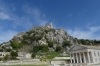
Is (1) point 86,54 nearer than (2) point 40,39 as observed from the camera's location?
Yes

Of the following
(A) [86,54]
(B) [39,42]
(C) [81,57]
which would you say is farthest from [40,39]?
(A) [86,54]

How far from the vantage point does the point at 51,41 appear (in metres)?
84.7

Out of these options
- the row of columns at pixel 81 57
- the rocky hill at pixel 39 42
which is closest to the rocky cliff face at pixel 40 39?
the rocky hill at pixel 39 42

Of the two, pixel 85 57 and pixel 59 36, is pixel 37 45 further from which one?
pixel 85 57

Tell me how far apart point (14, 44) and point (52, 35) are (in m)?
26.0

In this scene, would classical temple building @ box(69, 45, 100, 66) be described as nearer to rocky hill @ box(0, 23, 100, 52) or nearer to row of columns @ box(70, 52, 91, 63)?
row of columns @ box(70, 52, 91, 63)

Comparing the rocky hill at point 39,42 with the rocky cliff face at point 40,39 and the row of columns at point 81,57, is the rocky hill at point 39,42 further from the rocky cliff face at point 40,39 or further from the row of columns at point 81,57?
the row of columns at point 81,57

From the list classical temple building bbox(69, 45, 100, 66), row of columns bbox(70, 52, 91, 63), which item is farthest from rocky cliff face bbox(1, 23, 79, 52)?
classical temple building bbox(69, 45, 100, 66)

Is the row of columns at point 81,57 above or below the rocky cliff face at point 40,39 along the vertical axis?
below

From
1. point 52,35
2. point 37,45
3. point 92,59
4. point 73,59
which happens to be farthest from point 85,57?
point 52,35

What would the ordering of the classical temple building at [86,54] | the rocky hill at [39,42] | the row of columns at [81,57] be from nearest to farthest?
the classical temple building at [86,54] < the row of columns at [81,57] < the rocky hill at [39,42]

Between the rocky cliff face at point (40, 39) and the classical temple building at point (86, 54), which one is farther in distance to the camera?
the rocky cliff face at point (40, 39)

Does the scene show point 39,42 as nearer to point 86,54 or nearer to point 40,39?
point 40,39

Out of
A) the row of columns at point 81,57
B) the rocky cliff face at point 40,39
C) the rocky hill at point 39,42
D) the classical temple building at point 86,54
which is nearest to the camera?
the classical temple building at point 86,54
